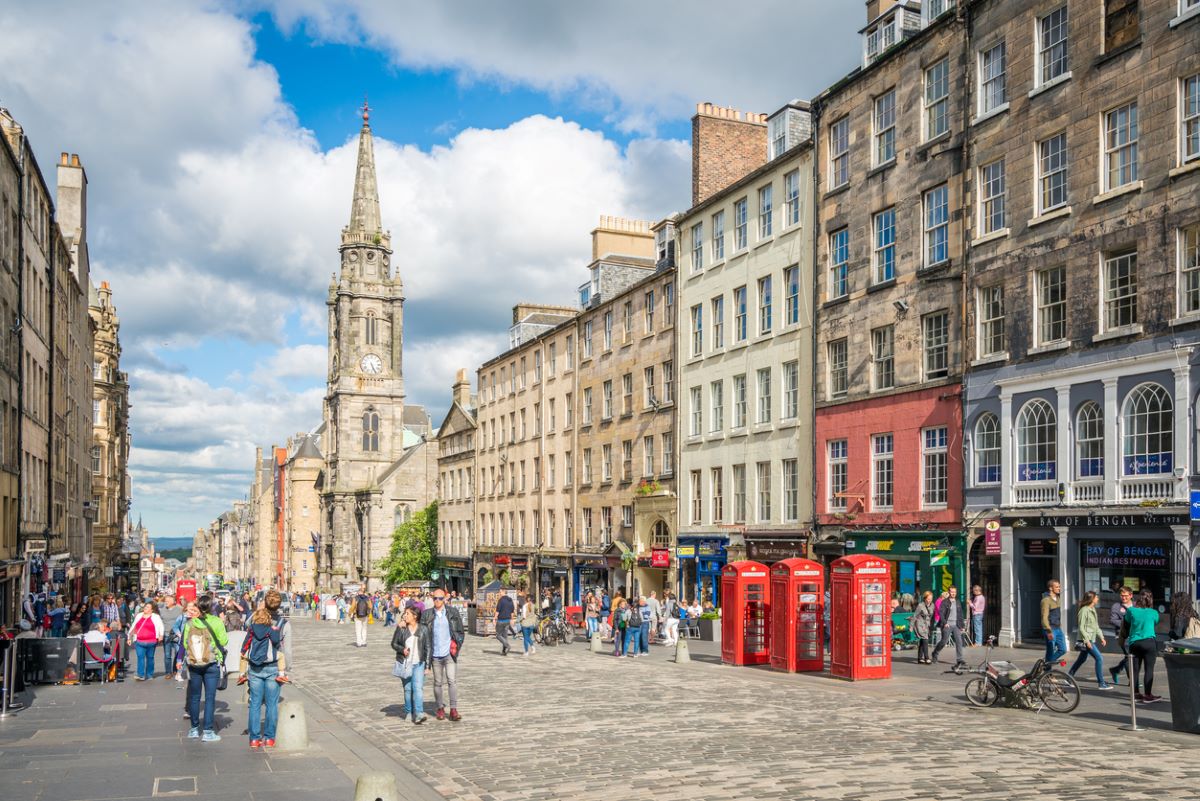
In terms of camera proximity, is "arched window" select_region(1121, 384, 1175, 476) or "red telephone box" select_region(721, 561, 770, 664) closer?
"arched window" select_region(1121, 384, 1175, 476)

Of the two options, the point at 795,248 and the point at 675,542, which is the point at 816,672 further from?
the point at 675,542

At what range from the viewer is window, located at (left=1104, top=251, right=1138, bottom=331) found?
25.0m

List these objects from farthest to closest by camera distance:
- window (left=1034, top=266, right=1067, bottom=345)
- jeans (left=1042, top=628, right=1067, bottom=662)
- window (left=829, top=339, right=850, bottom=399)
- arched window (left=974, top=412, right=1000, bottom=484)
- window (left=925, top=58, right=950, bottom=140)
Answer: window (left=829, top=339, right=850, bottom=399) → window (left=925, top=58, right=950, bottom=140) → arched window (left=974, top=412, right=1000, bottom=484) → window (left=1034, top=266, right=1067, bottom=345) → jeans (left=1042, top=628, right=1067, bottom=662)

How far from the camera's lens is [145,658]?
24172 millimetres

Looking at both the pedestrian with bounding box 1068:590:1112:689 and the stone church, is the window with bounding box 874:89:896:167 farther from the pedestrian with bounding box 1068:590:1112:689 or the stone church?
the stone church

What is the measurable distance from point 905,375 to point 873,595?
10992mm

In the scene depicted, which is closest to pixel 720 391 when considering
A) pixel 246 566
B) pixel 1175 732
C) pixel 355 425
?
pixel 1175 732

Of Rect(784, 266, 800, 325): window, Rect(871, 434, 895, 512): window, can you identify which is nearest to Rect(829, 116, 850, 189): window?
Rect(784, 266, 800, 325): window

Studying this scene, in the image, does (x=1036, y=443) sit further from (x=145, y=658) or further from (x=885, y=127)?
(x=145, y=658)

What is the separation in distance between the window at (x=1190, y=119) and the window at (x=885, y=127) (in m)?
9.62

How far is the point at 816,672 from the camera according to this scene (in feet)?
80.2

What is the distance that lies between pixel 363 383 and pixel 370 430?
4.64m

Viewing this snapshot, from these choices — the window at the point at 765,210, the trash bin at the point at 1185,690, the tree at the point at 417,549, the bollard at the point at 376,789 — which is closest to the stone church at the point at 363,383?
the tree at the point at 417,549

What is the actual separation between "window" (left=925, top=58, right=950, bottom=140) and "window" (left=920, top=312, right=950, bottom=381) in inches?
189
